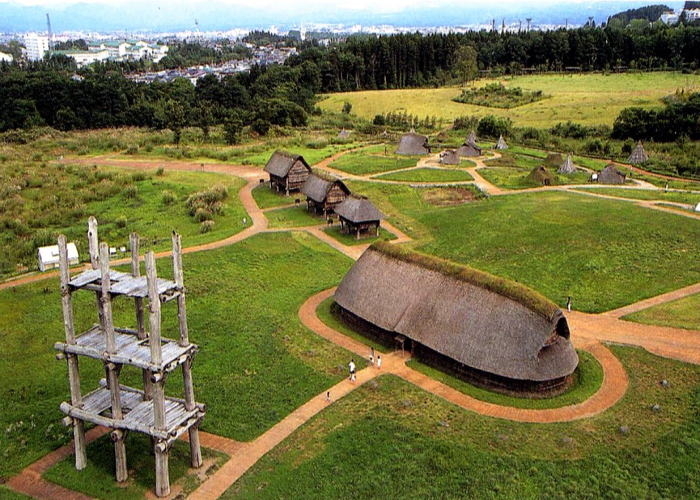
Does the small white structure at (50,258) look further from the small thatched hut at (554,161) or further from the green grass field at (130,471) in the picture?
the small thatched hut at (554,161)

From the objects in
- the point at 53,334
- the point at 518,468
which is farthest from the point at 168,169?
the point at 518,468

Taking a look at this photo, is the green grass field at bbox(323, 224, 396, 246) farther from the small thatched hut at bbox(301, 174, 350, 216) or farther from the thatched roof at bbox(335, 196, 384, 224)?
the small thatched hut at bbox(301, 174, 350, 216)

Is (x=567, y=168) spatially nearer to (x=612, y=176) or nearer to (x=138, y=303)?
(x=612, y=176)

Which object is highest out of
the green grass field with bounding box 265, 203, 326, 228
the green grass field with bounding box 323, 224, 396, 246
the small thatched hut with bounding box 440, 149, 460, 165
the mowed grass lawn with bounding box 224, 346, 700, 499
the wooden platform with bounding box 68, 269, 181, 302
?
the wooden platform with bounding box 68, 269, 181, 302

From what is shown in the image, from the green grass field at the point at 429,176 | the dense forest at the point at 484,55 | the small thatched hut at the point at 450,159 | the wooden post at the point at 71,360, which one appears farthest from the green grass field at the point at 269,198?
the dense forest at the point at 484,55

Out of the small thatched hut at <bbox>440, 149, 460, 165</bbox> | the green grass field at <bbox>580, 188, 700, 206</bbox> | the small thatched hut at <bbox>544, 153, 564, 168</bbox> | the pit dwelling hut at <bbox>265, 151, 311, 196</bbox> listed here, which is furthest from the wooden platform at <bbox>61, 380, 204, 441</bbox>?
the small thatched hut at <bbox>544, 153, 564, 168</bbox>

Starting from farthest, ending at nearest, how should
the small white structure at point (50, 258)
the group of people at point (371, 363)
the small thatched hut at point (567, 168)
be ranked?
the small thatched hut at point (567, 168)
the small white structure at point (50, 258)
the group of people at point (371, 363)

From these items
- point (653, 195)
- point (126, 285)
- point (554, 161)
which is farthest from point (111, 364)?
point (554, 161)

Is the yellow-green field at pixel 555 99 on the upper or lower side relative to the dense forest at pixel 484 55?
lower
